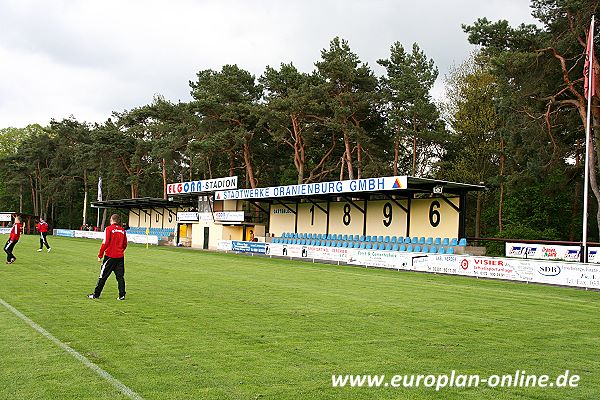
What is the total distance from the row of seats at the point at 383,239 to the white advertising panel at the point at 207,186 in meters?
5.95

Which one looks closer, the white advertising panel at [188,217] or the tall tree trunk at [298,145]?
the tall tree trunk at [298,145]

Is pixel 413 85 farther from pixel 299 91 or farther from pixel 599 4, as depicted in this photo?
pixel 599 4

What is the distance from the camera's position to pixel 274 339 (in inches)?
357

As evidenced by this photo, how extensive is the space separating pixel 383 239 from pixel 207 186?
18.2m

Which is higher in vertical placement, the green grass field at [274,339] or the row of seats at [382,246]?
the row of seats at [382,246]

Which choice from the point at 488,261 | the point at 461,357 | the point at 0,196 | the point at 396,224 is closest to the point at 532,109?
the point at 396,224

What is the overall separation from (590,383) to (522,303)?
28.8 feet

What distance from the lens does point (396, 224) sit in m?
37.1

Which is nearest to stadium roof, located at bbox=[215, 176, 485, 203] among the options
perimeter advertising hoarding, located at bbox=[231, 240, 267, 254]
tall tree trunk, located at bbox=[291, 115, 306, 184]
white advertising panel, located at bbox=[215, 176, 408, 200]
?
white advertising panel, located at bbox=[215, 176, 408, 200]

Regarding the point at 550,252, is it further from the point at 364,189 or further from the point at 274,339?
the point at 274,339

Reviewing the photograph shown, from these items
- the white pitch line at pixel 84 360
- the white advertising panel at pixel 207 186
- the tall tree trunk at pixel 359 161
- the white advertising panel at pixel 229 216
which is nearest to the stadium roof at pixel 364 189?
the white advertising panel at pixel 207 186

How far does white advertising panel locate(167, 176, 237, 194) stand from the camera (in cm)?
4744

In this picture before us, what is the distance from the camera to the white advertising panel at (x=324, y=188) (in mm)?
32475

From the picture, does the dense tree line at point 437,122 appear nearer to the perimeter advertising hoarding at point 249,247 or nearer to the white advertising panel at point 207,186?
the white advertising panel at point 207,186
